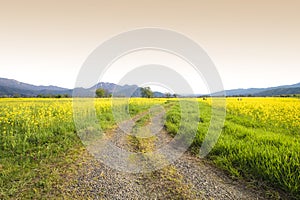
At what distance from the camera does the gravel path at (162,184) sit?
4414mm

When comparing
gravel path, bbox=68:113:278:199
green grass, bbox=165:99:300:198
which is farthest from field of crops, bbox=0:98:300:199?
gravel path, bbox=68:113:278:199

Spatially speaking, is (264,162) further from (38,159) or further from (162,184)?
(38,159)

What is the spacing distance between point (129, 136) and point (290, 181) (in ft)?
21.9

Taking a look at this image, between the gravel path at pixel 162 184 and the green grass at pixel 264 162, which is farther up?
the green grass at pixel 264 162

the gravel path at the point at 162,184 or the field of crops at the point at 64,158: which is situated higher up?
the field of crops at the point at 64,158

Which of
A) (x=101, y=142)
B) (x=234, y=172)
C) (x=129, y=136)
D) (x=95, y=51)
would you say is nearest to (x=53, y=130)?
(x=101, y=142)

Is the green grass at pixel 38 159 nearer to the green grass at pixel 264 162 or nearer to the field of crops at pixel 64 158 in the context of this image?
the field of crops at pixel 64 158

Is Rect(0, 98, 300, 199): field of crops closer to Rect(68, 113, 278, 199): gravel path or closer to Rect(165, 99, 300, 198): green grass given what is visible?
Rect(165, 99, 300, 198): green grass

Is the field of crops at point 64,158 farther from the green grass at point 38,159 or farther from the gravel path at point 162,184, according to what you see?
the gravel path at point 162,184

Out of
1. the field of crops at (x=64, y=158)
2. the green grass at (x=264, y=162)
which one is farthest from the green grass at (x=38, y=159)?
the green grass at (x=264, y=162)

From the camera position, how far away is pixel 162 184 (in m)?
4.91

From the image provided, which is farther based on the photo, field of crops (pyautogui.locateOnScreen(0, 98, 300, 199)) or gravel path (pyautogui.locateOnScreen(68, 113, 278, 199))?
field of crops (pyautogui.locateOnScreen(0, 98, 300, 199))

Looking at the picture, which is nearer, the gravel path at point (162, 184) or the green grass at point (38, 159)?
the gravel path at point (162, 184)

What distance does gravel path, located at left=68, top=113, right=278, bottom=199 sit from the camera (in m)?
4.41
